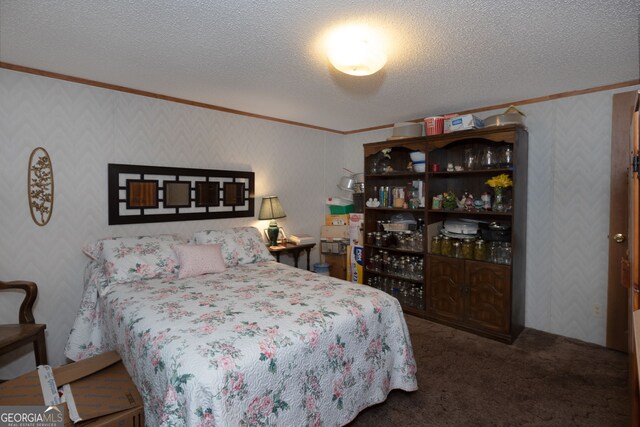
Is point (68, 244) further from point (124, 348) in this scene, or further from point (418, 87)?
point (418, 87)

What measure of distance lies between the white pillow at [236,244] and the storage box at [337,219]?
146 centimetres

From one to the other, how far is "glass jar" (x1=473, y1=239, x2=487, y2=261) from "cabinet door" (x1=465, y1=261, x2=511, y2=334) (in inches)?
2.8

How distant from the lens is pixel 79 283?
2.82m

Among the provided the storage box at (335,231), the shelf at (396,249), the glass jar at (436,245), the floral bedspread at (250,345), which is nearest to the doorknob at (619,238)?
the glass jar at (436,245)

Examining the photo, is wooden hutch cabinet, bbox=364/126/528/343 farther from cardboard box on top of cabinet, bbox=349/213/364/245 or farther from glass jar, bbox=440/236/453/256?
cardboard box on top of cabinet, bbox=349/213/364/245

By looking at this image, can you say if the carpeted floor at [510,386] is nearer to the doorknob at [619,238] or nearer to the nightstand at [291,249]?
the doorknob at [619,238]

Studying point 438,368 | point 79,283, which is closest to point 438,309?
point 438,368

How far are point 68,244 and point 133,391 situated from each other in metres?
1.68

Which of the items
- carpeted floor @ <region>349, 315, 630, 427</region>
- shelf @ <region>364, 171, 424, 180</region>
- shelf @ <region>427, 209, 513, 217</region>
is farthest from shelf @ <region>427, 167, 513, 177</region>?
carpeted floor @ <region>349, 315, 630, 427</region>

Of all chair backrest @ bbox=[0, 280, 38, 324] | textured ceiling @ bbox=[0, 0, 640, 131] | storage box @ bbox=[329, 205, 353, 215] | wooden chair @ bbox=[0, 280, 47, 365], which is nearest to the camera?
textured ceiling @ bbox=[0, 0, 640, 131]

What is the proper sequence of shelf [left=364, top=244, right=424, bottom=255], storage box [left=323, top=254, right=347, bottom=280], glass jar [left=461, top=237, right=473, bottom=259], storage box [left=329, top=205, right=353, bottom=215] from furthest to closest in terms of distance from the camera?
storage box [left=329, top=205, right=353, bottom=215]
storage box [left=323, top=254, right=347, bottom=280]
shelf [left=364, top=244, right=424, bottom=255]
glass jar [left=461, top=237, right=473, bottom=259]

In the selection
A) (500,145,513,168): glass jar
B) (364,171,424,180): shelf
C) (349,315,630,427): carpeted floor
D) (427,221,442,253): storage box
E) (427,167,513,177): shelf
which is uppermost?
(500,145,513,168): glass jar

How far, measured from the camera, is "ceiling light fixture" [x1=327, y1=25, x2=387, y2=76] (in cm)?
196

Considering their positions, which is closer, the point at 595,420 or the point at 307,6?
the point at 307,6
